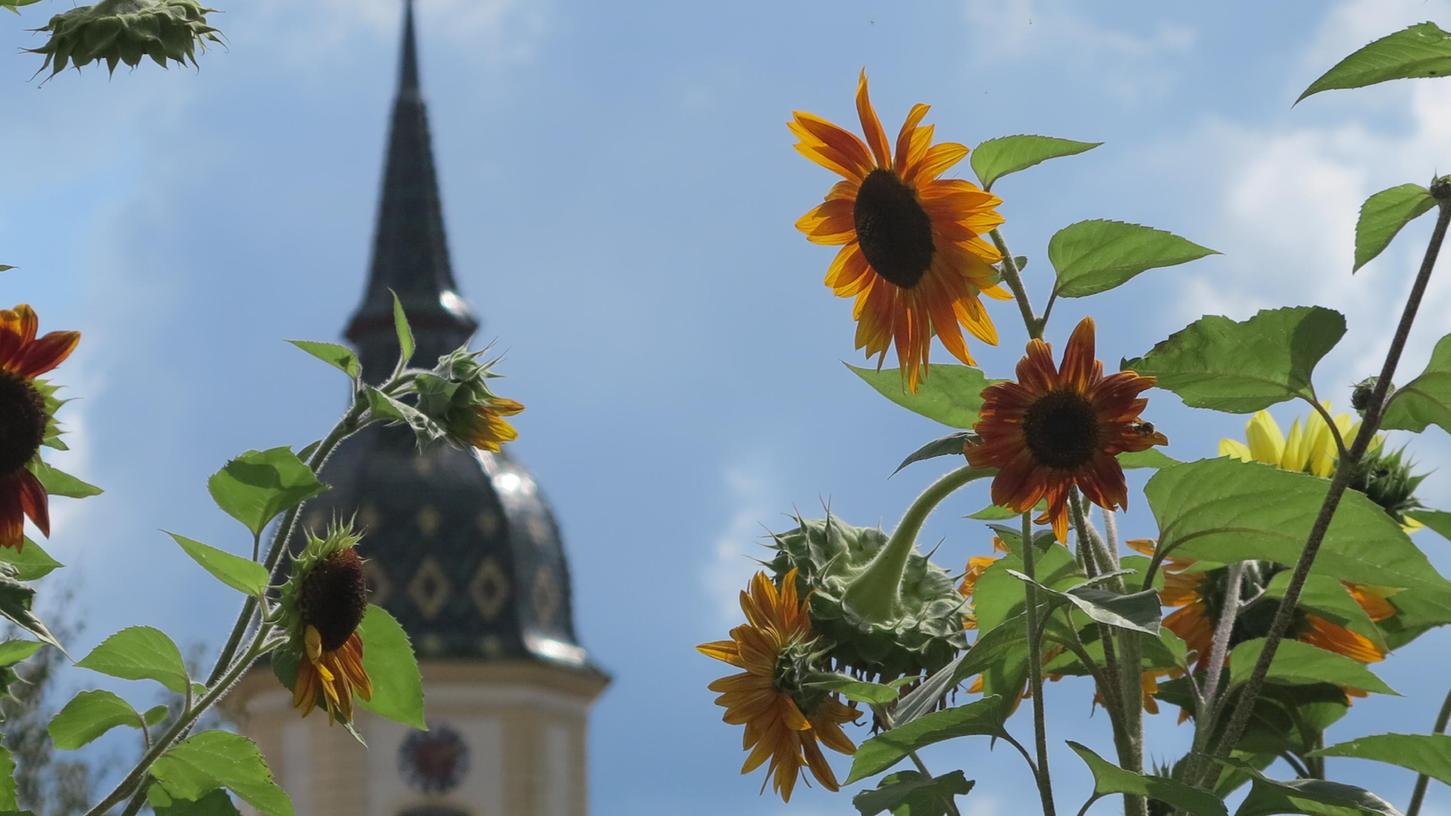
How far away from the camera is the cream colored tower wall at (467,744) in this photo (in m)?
38.4

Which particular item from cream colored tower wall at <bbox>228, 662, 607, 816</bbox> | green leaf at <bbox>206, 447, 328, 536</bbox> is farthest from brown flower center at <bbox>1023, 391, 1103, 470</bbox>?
cream colored tower wall at <bbox>228, 662, 607, 816</bbox>

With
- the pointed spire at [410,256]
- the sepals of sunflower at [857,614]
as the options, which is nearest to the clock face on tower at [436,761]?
the pointed spire at [410,256]

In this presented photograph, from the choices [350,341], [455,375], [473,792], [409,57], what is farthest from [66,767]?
[455,375]

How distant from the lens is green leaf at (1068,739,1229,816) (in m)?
1.55

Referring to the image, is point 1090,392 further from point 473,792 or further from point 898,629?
point 473,792

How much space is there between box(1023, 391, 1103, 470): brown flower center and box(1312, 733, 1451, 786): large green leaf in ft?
1.28

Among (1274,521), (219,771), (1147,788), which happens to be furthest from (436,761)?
(1147,788)

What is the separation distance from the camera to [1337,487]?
1.63 m

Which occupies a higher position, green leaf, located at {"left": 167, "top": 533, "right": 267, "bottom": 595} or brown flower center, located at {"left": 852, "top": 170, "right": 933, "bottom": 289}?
brown flower center, located at {"left": 852, "top": 170, "right": 933, "bottom": 289}

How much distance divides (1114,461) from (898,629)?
24 cm

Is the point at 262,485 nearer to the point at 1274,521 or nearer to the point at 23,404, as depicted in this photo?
the point at 23,404

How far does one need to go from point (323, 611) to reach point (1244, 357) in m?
0.82

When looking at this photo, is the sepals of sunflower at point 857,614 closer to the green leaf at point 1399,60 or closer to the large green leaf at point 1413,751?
the large green leaf at point 1413,751

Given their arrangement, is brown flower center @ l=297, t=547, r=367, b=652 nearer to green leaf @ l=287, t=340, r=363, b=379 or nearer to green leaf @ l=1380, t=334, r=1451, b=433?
green leaf @ l=287, t=340, r=363, b=379
